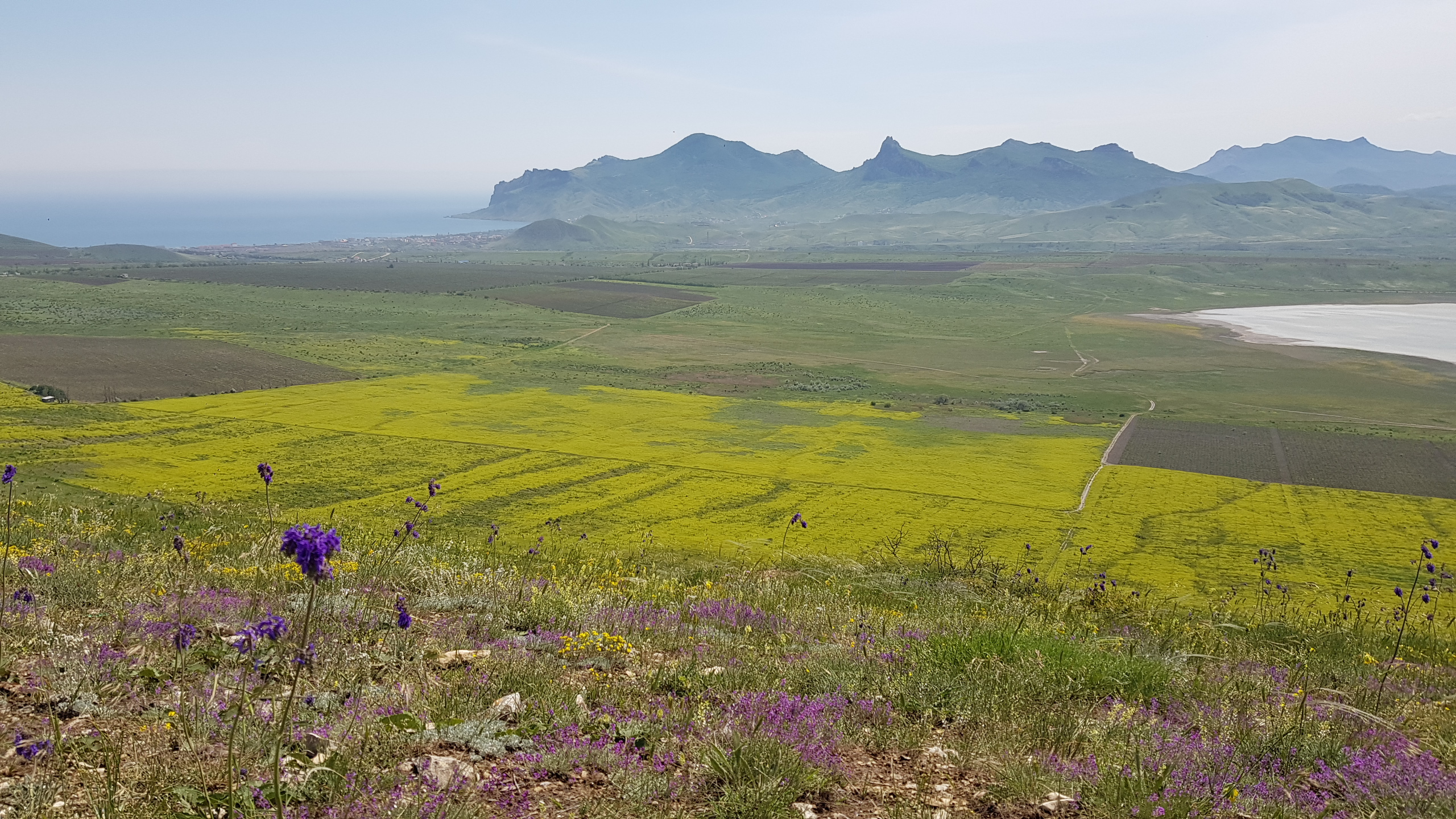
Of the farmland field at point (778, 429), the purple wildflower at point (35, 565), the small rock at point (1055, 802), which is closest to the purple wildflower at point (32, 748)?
the purple wildflower at point (35, 565)

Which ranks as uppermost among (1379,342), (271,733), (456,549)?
(271,733)

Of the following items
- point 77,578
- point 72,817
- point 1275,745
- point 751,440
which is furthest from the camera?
point 751,440

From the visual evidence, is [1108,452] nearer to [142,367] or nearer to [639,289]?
[142,367]

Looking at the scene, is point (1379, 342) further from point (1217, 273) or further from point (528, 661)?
point (528, 661)

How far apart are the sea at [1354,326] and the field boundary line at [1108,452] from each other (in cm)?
4782

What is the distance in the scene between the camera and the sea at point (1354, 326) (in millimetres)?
104562

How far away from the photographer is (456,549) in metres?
15.3

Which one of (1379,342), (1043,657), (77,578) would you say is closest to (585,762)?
(1043,657)

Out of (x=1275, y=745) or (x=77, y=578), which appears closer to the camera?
(x=1275, y=745)

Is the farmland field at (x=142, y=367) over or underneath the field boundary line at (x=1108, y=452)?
over

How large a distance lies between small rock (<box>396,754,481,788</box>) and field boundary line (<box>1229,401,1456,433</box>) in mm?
78110

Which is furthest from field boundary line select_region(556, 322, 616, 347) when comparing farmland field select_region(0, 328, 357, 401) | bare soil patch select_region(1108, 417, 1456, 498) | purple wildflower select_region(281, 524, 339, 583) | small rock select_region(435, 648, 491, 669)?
purple wildflower select_region(281, 524, 339, 583)

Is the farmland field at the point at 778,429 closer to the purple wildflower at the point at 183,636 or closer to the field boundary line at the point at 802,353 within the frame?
the field boundary line at the point at 802,353

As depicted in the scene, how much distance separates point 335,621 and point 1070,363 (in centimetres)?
9867
